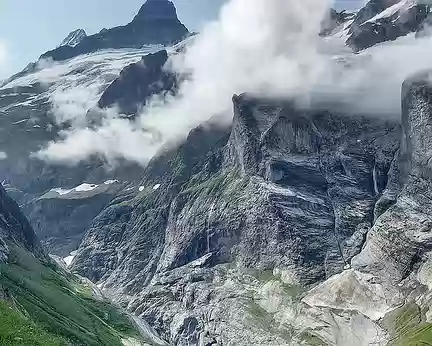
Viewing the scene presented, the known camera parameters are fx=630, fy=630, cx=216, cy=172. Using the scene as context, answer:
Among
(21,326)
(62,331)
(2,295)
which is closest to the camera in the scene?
(21,326)

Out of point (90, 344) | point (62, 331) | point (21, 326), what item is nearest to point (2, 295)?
point (21, 326)

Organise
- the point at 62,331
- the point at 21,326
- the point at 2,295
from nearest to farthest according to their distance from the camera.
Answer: the point at 21,326
the point at 2,295
the point at 62,331

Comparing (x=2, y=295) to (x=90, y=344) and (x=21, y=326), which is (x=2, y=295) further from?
(x=90, y=344)

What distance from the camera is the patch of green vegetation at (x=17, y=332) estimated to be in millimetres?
→ 89662

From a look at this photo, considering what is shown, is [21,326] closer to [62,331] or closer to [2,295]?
[2,295]

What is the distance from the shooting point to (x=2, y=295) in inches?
5172

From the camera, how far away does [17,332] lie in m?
93.4

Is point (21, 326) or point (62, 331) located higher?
point (21, 326)

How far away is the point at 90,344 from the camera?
19662 cm

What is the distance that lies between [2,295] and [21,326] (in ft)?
120

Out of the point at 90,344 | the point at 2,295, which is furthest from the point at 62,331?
the point at 2,295

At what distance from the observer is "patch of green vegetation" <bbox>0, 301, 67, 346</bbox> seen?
89662 millimetres

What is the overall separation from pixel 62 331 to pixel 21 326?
92704 mm

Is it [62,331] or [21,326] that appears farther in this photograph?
[62,331]
